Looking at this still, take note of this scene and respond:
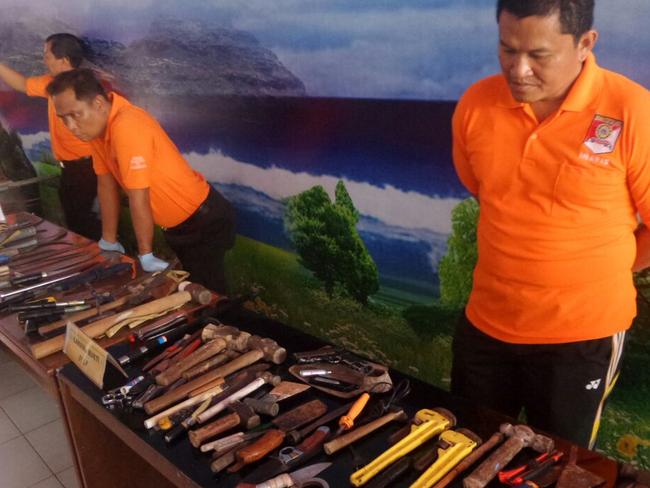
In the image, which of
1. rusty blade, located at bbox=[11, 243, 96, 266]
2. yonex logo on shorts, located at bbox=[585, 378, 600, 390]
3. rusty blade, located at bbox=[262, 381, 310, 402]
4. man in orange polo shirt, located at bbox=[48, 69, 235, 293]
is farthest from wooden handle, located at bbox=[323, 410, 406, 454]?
rusty blade, located at bbox=[11, 243, 96, 266]

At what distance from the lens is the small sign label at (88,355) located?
5.07 feet

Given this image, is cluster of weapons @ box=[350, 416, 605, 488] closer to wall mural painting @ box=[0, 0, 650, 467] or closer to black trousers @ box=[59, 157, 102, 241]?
wall mural painting @ box=[0, 0, 650, 467]

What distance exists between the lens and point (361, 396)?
4.71 ft

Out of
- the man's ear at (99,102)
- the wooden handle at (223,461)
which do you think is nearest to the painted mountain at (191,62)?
the man's ear at (99,102)

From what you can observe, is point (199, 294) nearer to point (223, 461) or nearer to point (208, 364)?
point (208, 364)

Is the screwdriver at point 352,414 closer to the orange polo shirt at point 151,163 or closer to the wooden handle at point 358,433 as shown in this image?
the wooden handle at point 358,433

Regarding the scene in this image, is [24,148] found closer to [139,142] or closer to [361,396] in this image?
[139,142]

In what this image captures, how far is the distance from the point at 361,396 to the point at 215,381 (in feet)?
1.31

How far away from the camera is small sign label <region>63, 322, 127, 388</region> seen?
1.54 meters

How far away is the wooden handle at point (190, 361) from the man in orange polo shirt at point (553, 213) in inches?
28.1

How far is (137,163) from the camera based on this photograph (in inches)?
96.7

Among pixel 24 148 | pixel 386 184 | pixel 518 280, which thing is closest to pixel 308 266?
pixel 386 184

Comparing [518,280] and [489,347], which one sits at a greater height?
[518,280]

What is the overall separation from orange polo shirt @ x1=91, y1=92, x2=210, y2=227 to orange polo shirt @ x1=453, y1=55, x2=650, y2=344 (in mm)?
1501
